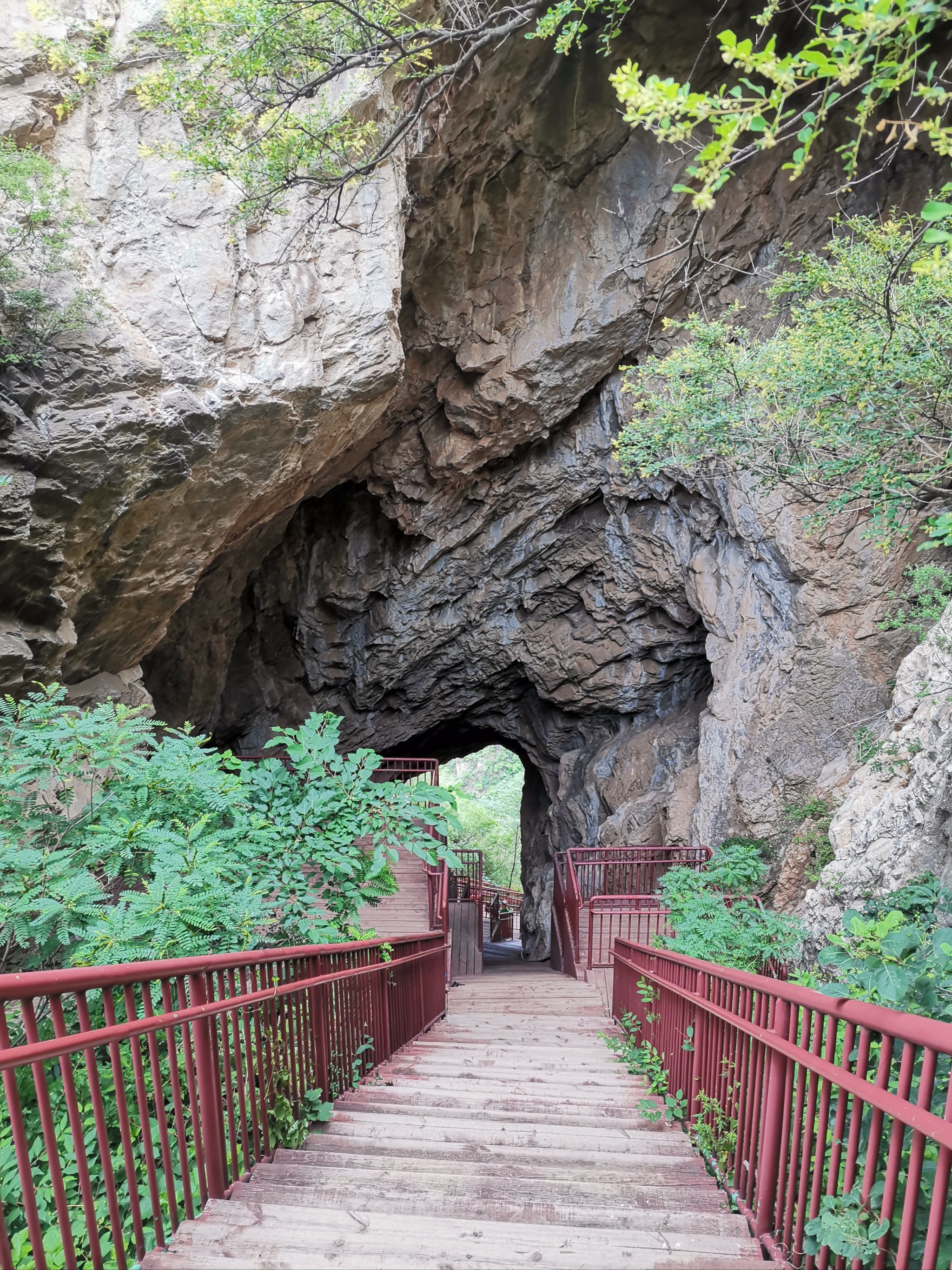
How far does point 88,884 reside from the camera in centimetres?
290

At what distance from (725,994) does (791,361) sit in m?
4.56

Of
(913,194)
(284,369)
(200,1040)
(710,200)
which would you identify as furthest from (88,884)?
(913,194)

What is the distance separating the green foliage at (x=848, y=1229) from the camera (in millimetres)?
1515

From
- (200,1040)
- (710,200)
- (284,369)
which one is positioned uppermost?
(284,369)

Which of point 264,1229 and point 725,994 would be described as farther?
point 725,994

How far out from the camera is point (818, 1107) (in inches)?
81.7

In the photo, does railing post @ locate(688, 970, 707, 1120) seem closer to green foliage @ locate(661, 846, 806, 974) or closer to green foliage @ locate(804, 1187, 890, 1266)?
green foliage @ locate(804, 1187, 890, 1266)

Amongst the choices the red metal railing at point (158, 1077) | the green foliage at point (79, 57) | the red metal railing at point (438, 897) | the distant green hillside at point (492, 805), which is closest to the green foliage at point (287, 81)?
the green foliage at point (79, 57)

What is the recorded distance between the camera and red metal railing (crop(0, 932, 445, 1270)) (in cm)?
149

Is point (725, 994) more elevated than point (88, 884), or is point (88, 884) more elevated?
point (88, 884)

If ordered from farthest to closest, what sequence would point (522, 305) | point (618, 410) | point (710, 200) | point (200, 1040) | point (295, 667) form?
point (295, 667) < point (618, 410) < point (522, 305) < point (200, 1040) < point (710, 200)

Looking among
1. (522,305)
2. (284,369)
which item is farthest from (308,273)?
(522,305)

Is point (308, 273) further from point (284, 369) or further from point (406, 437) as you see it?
point (406, 437)

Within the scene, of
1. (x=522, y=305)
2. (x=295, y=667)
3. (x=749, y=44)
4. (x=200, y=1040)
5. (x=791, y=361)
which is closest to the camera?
(x=749, y=44)
